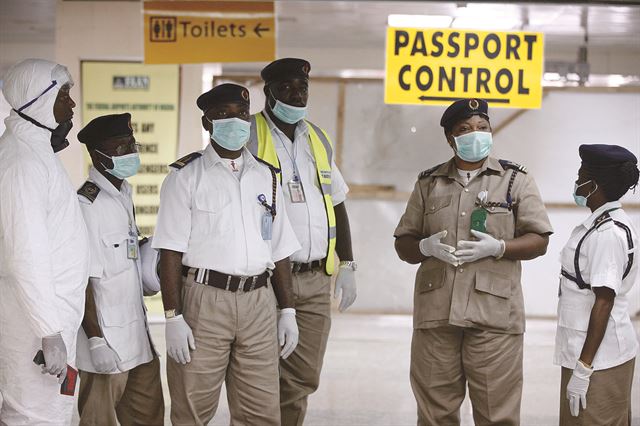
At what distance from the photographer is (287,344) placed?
3.76 meters

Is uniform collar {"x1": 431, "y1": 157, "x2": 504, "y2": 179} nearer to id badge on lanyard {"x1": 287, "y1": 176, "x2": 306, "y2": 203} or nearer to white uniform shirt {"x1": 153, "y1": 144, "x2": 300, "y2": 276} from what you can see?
id badge on lanyard {"x1": 287, "y1": 176, "x2": 306, "y2": 203}

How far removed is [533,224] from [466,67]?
4.64ft

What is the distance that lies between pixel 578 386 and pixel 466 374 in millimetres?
504

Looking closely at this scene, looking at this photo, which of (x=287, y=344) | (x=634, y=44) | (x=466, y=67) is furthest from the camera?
(x=634, y=44)

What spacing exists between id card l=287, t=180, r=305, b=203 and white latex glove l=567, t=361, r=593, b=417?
129 cm

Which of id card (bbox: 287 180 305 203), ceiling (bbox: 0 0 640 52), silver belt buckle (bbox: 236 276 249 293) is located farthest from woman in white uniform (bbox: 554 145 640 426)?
ceiling (bbox: 0 0 640 52)

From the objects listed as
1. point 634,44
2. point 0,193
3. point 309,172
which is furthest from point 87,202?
point 634,44

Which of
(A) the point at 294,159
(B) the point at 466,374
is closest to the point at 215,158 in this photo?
(A) the point at 294,159

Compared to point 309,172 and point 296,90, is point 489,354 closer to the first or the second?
point 309,172

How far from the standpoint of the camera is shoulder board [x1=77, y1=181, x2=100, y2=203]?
143 inches

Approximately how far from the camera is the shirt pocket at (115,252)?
3.59 meters

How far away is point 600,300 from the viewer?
3.45m

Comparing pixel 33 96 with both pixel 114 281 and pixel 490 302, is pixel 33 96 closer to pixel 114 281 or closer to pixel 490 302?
pixel 114 281

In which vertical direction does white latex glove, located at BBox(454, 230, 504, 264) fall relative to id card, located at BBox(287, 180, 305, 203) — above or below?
below
